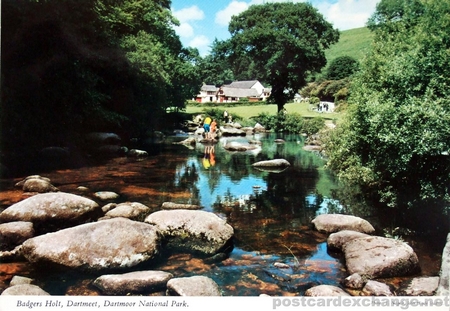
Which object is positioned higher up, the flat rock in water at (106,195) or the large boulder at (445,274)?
the large boulder at (445,274)

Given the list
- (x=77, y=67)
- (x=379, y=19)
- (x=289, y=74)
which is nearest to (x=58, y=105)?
(x=77, y=67)

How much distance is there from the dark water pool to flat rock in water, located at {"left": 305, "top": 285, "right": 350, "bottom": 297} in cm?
21

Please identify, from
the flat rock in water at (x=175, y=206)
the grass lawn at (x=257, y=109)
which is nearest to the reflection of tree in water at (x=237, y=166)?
the flat rock in water at (x=175, y=206)

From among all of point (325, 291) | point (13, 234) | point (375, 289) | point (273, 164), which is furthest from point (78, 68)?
point (375, 289)

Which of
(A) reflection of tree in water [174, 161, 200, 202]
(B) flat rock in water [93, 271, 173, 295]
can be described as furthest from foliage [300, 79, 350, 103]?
(B) flat rock in water [93, 271, 173, 295]

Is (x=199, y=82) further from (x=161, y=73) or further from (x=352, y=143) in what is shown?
(x=352, y=143)

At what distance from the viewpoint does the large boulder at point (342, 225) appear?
20.8 ft

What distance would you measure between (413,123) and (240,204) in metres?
4.04

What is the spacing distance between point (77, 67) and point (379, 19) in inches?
372

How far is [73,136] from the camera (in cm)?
1315

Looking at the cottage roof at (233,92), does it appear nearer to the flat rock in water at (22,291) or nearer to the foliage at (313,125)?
the foliage at (313,125)

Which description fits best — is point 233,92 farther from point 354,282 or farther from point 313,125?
point 354,282

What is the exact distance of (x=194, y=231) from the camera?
5.71 m

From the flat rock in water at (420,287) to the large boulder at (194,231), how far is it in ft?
8.32
